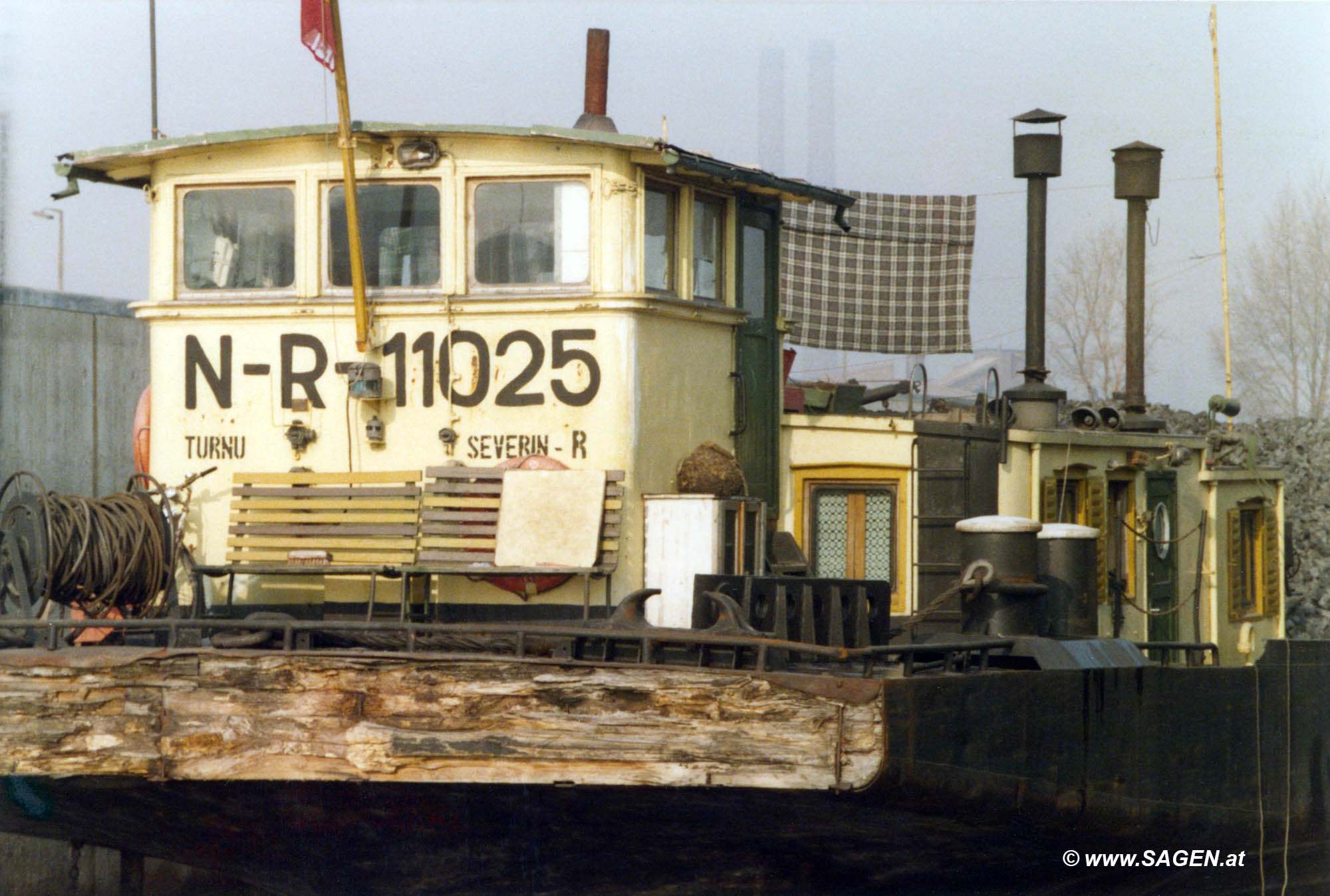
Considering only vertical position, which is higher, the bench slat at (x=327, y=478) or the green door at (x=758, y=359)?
the green door at (x=758, y=359)

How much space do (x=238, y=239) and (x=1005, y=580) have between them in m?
Result: 4.63

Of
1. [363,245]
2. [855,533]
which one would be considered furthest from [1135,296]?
[363,245]

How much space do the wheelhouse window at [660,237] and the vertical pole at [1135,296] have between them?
703 centimetres

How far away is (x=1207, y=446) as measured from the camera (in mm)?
12273

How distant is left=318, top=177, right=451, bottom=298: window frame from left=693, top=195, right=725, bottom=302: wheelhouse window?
1422mm

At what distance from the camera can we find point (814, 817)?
686 centimetres

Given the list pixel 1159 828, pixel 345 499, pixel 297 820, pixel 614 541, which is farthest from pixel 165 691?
pixel 1159 828

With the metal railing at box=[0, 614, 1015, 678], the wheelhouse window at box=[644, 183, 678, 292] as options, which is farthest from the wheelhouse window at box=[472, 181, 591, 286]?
the metal railing at box=[0, 614, 1015, 678]

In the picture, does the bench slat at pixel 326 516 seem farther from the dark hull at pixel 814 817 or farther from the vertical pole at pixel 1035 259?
the vertical pole at pixel 1035 259

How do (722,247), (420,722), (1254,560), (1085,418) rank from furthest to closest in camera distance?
(1254,560) → (1085,418) → (722,247) → (420,722)

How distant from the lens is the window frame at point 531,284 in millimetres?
8359

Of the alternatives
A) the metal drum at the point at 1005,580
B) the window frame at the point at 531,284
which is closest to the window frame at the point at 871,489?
the metal drum at the point at 1005,580

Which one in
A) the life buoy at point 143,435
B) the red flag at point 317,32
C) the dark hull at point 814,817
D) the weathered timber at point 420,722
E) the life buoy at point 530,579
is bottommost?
the dark hull at point 814,817

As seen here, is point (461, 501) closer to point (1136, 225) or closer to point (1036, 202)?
point (1036, 202)
